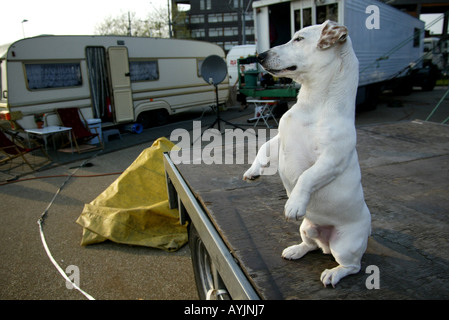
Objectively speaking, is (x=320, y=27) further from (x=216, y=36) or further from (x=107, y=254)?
(x=216, y=36)

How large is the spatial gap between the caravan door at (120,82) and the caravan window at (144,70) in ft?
0.95

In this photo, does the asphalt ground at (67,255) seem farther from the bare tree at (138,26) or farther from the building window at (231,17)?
the building window at (231,17)

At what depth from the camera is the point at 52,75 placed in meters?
7.49

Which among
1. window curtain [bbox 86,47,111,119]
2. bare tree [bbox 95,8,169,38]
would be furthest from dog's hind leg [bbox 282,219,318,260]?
bare tree [bbox 95,8,169,38]

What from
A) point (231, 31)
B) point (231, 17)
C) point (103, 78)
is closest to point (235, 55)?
point (103, 78)

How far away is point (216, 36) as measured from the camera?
45.8m

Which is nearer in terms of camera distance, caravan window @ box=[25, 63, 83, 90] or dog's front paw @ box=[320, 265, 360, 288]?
dog's front paw @ box=[320, 265, 360, 288]

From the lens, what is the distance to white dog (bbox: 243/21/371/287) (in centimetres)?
134

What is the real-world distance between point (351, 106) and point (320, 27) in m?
0.36

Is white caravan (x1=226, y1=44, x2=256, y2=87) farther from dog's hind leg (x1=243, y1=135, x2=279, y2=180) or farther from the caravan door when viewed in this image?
dog's hind leg (x1=243, y1=135, x2=279, y2=180)

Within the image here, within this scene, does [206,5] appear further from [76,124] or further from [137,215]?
[137,215]

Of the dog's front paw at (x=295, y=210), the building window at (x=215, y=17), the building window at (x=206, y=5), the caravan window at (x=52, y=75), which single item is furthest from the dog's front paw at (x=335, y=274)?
the building window at (x=206, y=5)

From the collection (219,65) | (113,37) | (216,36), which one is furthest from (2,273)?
(216,36)

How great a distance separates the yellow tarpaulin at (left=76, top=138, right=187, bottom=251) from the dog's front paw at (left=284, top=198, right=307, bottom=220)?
211 centimetres
